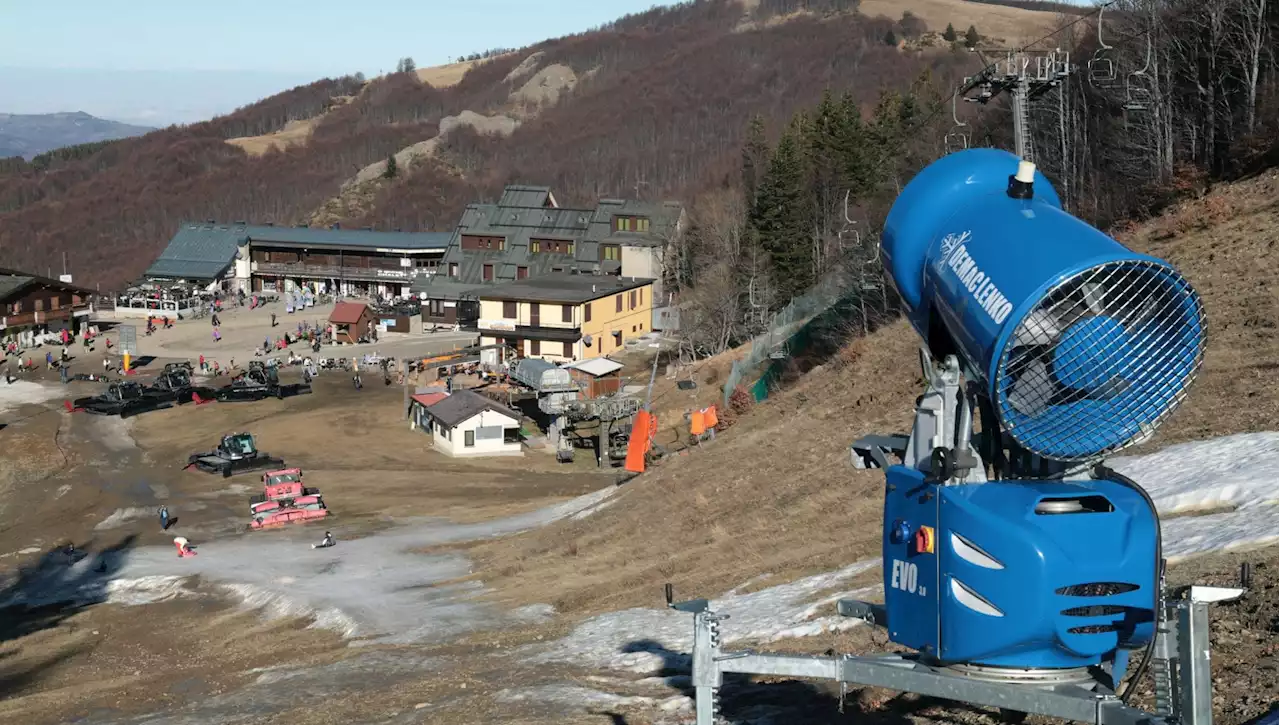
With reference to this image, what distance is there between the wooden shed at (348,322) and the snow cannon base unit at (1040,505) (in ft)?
242

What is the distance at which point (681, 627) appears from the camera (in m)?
18.3

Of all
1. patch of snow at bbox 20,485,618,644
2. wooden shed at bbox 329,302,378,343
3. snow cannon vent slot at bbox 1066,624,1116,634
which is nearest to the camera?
snow cannon vent slot at bbox 1066,624,1116,634

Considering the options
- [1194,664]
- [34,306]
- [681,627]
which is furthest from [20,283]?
[1194,664]

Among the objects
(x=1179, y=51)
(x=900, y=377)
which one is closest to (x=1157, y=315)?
(x=900, y=377)

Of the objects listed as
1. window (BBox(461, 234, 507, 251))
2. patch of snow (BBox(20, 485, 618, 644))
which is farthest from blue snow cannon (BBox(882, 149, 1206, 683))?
window (BBox(461, 234, 507, 251))

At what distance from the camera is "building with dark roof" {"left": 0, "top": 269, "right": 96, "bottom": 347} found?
79812 millimetres

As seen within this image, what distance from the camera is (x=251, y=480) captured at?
153ft

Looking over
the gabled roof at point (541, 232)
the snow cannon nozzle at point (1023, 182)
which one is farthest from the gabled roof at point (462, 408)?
the snow cannon nozzle at point (1023, 182)

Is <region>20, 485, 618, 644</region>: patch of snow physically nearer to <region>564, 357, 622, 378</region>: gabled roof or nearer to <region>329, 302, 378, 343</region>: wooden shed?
<region>564, 357, 622, 378</region>: gabled roof

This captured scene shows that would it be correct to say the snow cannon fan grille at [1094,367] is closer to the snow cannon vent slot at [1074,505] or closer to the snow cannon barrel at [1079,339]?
the snow cannon barrel at [1079,339]

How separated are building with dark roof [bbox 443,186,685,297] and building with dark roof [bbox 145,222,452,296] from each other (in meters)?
6.00

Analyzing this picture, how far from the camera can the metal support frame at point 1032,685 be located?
6.66 m

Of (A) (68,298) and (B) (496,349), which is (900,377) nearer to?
(B) (496,349)

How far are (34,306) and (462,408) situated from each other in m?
44.2
